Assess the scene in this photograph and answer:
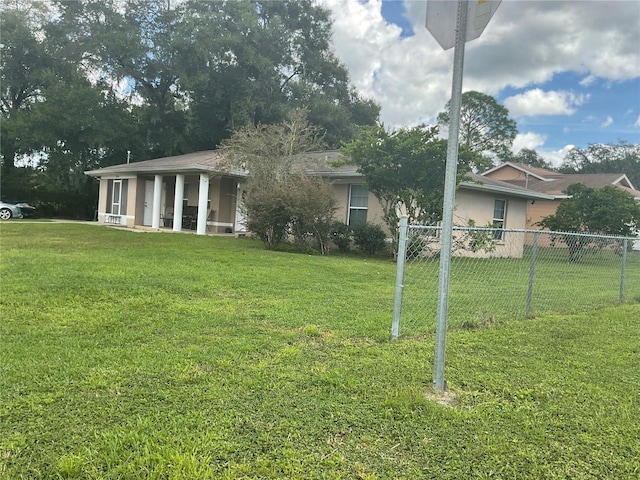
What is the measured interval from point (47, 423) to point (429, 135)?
1092 centimetres

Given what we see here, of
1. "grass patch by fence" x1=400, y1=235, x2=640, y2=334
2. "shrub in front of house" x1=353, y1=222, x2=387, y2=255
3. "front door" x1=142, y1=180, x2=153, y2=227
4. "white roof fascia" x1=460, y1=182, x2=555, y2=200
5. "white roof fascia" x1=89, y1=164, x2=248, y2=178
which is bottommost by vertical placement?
"grass patch by fence" x1=400, y1=235, x2=640, y2=334

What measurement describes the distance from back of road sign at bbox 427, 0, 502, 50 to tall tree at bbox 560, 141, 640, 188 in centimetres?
5470

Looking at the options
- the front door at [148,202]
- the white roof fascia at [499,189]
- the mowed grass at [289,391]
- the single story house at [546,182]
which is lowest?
the mowed grass at [289,391]

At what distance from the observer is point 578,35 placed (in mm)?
8188

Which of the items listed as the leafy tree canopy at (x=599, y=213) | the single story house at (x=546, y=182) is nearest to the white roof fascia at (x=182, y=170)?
the leafy tree canopy at (x=599, y=213)

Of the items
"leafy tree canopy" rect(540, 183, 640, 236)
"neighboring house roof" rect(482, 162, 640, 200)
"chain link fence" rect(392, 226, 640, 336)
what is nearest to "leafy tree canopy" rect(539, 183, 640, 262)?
"leafy tree canopy" rect(540, 183, 640, 236)

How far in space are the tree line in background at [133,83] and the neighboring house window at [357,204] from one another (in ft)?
48.9

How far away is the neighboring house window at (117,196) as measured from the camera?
21.5 m

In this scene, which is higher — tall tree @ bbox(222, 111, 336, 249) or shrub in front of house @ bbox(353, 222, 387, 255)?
tall tree @ bbox(222, 111, 336, 249)

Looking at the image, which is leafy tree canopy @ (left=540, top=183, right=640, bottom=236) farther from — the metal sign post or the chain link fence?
the metal sign post

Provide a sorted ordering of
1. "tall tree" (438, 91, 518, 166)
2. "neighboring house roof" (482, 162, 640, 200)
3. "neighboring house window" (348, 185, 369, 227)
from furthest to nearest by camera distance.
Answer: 1. "tall tree" (438, 91, 518, 166)
2. "neighboring house roof" (482, 162, 640, 200)
3. "neighboring house window" (348, 185, 369, 227)

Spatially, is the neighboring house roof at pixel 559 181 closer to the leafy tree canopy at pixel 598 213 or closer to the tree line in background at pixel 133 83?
the leafy tree canopy at pixel 598 213

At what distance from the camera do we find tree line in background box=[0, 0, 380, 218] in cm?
2631

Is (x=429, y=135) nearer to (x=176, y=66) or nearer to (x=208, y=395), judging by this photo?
(x=208, y=395)
